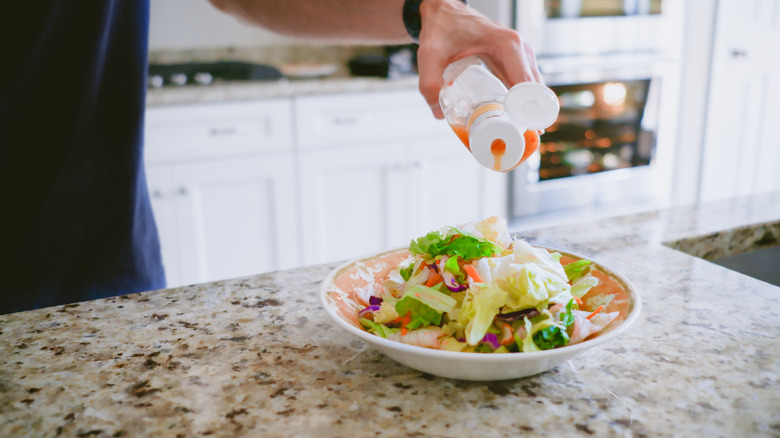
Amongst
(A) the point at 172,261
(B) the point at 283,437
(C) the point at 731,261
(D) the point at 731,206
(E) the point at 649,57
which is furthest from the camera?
(E) the point at 649,57

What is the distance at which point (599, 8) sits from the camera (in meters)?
2.50

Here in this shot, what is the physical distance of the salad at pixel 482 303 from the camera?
1.88 feet

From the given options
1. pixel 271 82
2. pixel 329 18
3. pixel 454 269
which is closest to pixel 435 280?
pixel 454 269

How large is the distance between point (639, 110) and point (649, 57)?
9.0 inches

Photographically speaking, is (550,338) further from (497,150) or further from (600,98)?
(600,98)

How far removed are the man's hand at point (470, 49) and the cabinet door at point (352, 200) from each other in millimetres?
1348

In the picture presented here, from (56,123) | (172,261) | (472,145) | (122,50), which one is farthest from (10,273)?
(172,261)

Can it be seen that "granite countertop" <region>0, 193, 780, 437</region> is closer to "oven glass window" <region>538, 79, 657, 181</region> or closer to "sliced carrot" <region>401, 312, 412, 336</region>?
"sliced carrot" <region>401, 312, 412, 336</region>

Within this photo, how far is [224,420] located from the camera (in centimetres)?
54

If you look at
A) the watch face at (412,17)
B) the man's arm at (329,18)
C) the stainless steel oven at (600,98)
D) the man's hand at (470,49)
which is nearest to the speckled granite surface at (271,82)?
the stainless steel oven at (600,98)

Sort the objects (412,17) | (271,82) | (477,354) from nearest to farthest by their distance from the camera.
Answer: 1. (477,354)
2. (412,17)
3. (271,82)

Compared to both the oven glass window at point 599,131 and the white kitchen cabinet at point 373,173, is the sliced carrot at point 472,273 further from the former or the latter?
the oven glass window at point 599,131

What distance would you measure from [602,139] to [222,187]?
1.57 meters

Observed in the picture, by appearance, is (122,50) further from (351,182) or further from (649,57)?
(649,57)
